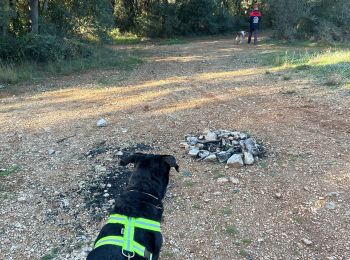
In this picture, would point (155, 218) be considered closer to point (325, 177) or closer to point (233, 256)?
point (233, 256)

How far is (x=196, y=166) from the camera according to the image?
18.1 feet

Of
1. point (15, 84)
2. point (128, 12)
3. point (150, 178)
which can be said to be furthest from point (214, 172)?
point (128, 12)

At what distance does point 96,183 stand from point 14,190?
1065 mm

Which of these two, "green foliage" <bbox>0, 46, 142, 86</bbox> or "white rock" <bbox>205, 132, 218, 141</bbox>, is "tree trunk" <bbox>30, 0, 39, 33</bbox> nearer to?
"green foliage" <bbox>0, 46, 142, 86</bbox>

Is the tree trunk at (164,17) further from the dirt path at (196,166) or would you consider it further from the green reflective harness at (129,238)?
the green reflective harness at (129,238)

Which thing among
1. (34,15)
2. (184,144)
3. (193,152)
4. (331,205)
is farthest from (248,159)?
(34,15)

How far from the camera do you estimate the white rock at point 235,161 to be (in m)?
5.38

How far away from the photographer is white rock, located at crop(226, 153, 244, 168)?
212 inches

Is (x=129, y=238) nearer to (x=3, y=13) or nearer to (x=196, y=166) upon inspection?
(x=196, y=166)

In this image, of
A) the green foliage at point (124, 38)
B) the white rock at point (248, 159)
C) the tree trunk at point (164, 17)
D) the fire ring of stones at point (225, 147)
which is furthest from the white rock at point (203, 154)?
the tree trunk at point (164, 17)

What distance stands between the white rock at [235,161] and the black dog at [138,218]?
7.18 feet

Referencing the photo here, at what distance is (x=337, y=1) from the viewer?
1953cm

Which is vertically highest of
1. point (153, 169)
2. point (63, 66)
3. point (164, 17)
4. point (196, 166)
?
point (164, 17)

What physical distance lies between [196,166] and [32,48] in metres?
8.45
